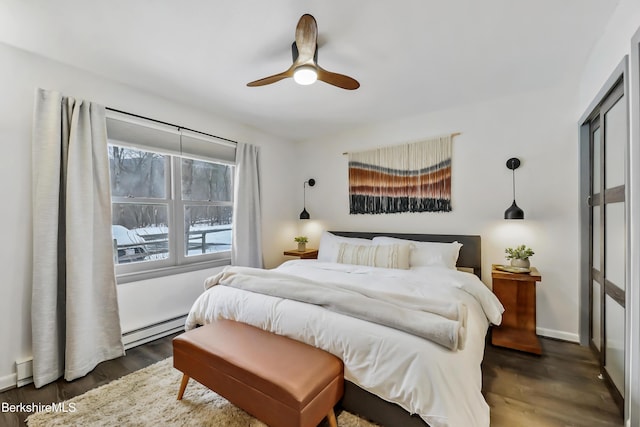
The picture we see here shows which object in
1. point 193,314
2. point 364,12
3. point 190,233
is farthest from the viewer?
point 190,233

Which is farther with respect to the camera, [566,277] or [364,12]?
[566,277]

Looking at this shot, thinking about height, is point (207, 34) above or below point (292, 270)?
above

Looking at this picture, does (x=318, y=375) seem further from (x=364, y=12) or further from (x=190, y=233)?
(x=190, y=233)

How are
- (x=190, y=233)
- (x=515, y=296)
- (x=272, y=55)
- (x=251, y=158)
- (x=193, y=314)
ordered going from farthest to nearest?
(x=251, y=158)
(x=190, y=233)
(x=515, y=296)
(x=193, y=314)
(x=272, y=55)

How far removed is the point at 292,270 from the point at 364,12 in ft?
7.14

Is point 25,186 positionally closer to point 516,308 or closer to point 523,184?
point 516,308

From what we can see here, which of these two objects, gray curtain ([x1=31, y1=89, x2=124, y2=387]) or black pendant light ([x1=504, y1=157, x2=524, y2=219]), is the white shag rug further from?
black pendant light ([x1=504, y1=157, x2=524, y2=219])

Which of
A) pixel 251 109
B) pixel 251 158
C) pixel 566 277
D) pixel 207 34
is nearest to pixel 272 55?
pixel 207 34

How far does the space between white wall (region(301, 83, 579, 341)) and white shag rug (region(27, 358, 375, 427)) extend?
2.29 meters

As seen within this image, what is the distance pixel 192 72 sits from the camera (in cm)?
230

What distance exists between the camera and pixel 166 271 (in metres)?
2.85

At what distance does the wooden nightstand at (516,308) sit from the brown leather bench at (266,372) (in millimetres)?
1827

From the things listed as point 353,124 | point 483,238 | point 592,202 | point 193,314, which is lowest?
point 193,314

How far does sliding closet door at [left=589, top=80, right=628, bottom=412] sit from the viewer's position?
65.3 inches
